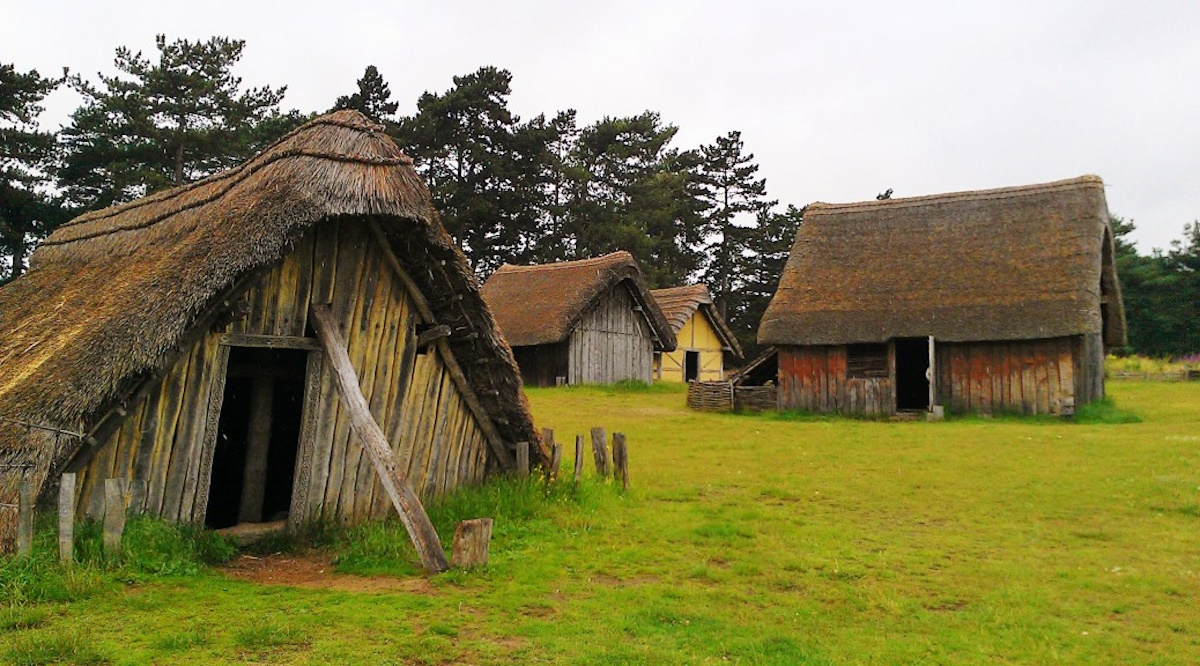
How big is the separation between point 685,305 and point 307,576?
2760 centimetres

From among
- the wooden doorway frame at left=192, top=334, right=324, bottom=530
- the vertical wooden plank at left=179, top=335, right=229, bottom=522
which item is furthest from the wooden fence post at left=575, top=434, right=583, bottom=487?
the vertical wooden plank at left=179, top=335, right=229, bottom=522

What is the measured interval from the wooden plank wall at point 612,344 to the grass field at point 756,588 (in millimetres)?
15720

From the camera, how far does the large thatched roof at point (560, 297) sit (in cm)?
2812

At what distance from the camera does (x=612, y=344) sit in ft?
98.9

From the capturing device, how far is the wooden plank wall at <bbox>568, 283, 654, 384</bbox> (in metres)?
28.9

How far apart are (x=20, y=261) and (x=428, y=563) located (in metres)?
25.9

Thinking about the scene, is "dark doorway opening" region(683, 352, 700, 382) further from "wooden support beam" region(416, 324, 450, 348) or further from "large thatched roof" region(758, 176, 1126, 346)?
"wooden support beam" region(416, 324, 450, 348)

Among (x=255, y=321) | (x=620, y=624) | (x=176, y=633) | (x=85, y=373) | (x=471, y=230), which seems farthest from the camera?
(x=471, y=230)

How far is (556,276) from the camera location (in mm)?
31219

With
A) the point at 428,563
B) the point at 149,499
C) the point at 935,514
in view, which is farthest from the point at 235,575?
the point at 935,514

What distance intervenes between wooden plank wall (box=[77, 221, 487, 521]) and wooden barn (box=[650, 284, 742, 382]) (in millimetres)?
24005

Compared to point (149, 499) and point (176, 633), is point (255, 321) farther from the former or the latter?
point (176, 633)

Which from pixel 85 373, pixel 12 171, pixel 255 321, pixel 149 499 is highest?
pixel 12 171

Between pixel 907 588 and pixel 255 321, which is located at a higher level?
pixel 255 321
